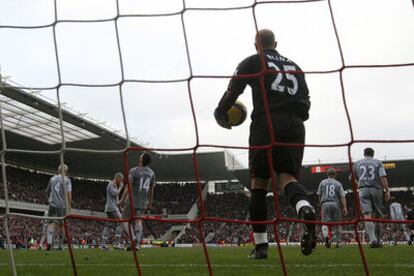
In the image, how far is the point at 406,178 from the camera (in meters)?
30.9

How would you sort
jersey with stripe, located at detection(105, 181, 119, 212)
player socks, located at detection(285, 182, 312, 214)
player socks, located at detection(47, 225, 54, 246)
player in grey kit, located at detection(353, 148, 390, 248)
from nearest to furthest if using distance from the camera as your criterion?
player socks, located at detection(285, 182, 312, 214) → player in grey kit, located at detection(353, 148, 390, 248) → player socks, located at detection(47, 225, 54, 246) → jersey with stripe, located at detection(105, 181, 119, 212)

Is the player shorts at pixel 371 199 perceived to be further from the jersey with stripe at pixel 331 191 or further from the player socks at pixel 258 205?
the player socks at pixel 258 205

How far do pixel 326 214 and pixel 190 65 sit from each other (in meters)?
6.17

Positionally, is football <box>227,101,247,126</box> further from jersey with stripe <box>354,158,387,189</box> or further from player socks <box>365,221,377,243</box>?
player socks <box>365,221,377,243</box>

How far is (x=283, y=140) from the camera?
11.8 ft

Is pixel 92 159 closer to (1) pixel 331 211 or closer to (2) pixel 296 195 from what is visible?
(1) pixel 331 211

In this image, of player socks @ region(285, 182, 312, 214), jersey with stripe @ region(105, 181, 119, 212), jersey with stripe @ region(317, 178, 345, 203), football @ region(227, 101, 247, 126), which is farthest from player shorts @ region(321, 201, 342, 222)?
player socks @ region(285, 182, 312, 214)

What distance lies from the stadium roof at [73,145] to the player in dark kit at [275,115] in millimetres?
8783

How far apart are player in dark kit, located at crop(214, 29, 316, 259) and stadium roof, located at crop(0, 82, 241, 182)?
878 centimetres

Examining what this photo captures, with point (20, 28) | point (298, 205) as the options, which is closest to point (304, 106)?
point (298, 205)

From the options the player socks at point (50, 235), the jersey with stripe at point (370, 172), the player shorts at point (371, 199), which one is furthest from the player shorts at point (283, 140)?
the player socks at point (50, 235)

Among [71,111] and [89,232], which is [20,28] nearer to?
[71,111]

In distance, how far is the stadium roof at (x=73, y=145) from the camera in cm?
1758

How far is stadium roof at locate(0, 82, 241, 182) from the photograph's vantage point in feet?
57.7
